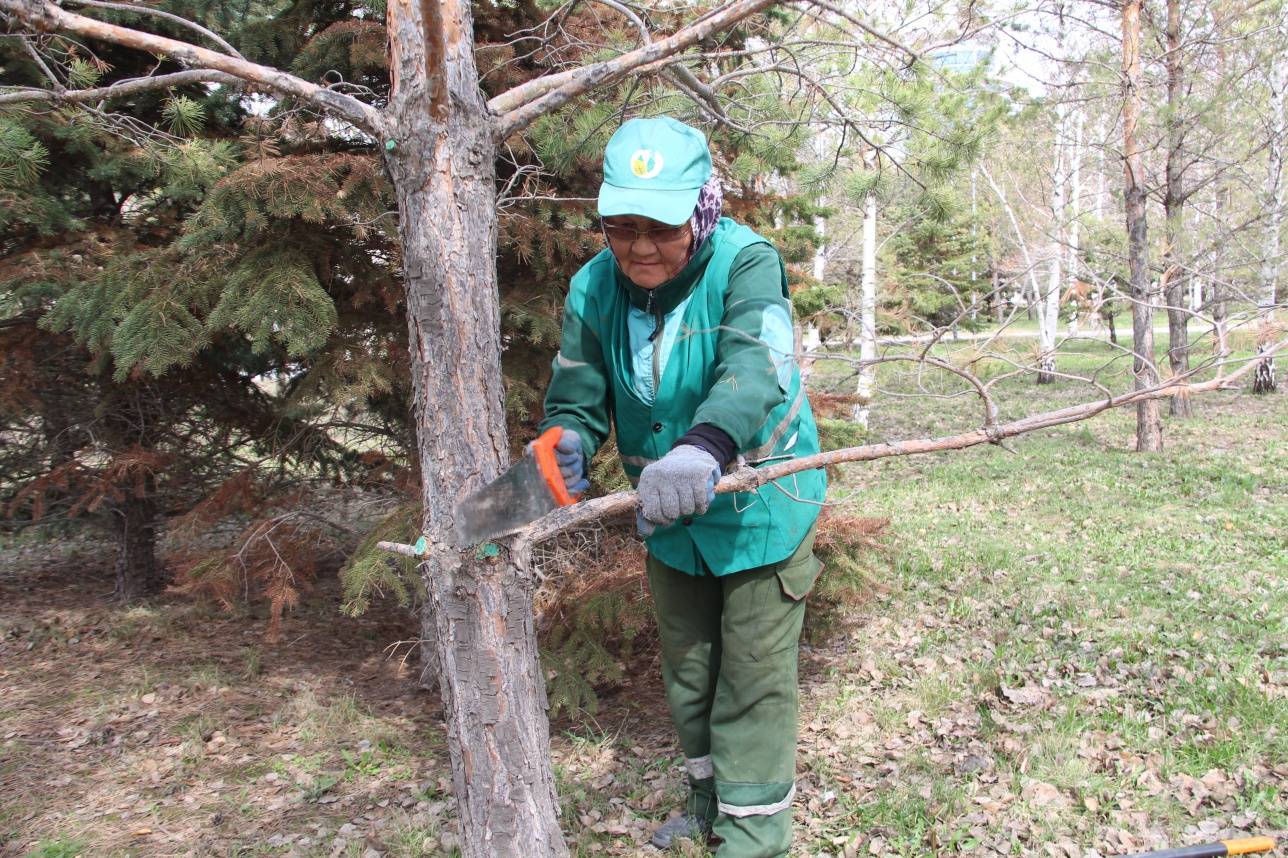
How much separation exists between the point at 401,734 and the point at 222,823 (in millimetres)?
800

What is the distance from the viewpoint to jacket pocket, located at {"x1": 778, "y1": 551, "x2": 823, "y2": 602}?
2.47 m

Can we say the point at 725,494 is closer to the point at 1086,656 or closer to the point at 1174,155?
the point at 1086,656

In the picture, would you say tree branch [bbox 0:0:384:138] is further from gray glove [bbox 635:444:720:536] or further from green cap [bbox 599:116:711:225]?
gray glove [bbox 635:444:720:536]

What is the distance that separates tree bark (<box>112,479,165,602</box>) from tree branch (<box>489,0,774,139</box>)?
426 centimetres

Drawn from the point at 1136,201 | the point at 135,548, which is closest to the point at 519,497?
the point at 135,548

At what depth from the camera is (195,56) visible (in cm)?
217

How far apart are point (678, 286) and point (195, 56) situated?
55.5 inches

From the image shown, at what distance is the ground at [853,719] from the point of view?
9.53ft

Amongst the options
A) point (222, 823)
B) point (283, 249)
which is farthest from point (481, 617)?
point (283, 249)

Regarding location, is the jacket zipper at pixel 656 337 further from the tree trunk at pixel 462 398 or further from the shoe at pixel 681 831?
the shoe at pixel 681 831

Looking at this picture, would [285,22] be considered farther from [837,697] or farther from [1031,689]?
[1031,689]

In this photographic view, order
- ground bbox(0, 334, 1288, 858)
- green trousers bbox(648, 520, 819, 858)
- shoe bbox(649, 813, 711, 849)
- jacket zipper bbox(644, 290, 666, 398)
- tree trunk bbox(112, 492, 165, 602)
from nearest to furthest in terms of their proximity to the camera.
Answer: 1. jacket zipper bbox(644, 290, 666, 398)
2. green trousers bbox(648, 520, 819, 858)
3. shoe bbox(649, 813, 711, 849)
4. ground bbox(0, 334, 1288, 858)
5. tree trunk bbox(112, 492, 165, 602)

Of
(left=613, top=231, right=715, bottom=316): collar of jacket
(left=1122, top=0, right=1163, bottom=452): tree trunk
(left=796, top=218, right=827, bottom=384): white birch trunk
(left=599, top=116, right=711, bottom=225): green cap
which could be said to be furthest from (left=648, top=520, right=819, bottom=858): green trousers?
(left=1122, top=0, right=1163, bottom=452): tree trunk

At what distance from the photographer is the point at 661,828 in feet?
9.28
